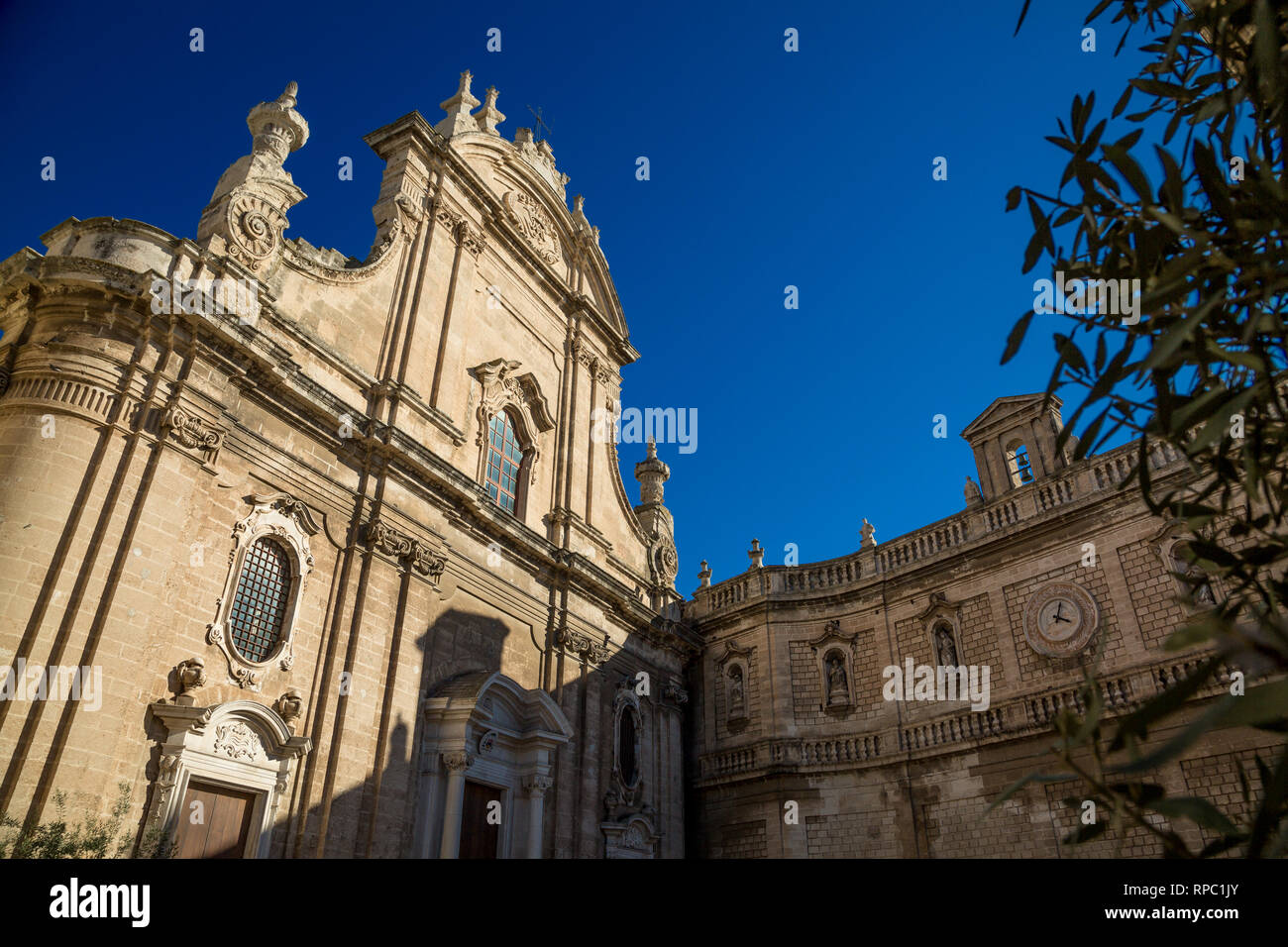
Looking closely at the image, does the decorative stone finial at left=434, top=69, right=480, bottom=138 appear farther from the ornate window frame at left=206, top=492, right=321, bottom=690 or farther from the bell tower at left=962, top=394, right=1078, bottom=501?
the bell tower at left=962, top=394, right=1078, bottom=501

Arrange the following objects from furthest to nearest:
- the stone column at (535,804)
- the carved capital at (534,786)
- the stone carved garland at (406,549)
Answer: the carved capital at (534,786), the stone column at (535,804), the stone carved garland at (406,549)

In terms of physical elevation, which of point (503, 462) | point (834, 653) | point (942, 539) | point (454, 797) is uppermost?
point (503, 462)

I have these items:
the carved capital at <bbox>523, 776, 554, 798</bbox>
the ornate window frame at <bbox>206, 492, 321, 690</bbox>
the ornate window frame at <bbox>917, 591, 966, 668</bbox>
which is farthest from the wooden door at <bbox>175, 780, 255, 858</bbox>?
the ornate window frame at <bbox>917, 591, 966, 668</bbox>

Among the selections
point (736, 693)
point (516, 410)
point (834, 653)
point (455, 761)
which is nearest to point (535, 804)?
point (455, 761)

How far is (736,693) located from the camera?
18.5 m

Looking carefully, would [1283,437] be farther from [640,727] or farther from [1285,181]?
[640,727]

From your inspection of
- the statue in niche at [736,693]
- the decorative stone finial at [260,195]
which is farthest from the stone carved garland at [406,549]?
the statue in niche at [736,693]

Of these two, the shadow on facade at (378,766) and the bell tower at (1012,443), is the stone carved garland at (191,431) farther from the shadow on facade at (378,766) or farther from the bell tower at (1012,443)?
the bell tower at (1012,443)

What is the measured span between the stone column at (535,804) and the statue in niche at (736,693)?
5.62 m

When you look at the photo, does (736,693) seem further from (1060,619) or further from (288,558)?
(288,558)

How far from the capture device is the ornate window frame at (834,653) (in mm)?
17109

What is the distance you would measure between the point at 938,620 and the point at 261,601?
1268cm

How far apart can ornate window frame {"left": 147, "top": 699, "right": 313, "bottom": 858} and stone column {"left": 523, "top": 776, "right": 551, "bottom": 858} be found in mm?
4297
